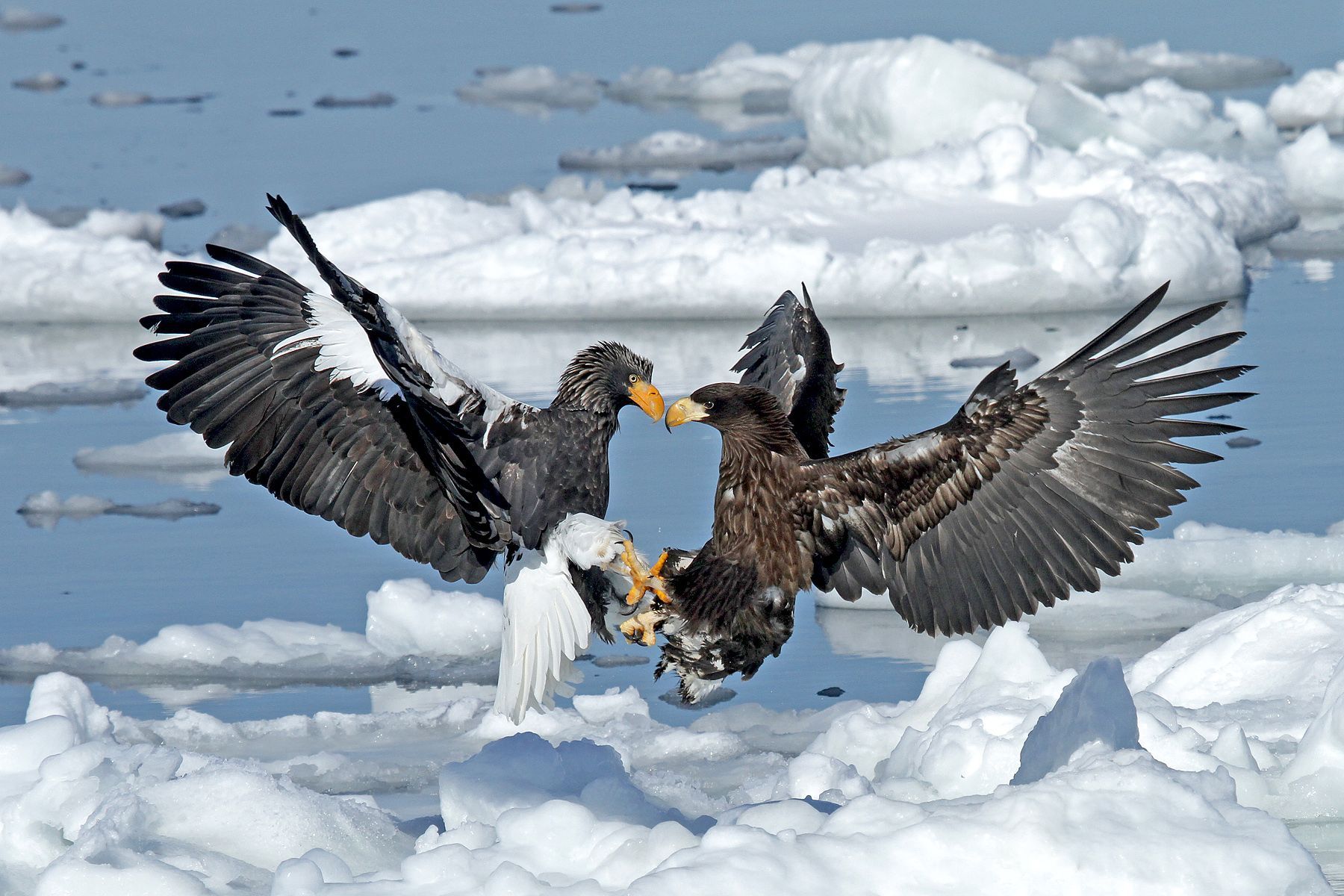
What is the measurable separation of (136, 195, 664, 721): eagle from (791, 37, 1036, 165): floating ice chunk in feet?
25.3

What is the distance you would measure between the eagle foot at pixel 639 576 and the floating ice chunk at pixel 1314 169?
8063 millimetres

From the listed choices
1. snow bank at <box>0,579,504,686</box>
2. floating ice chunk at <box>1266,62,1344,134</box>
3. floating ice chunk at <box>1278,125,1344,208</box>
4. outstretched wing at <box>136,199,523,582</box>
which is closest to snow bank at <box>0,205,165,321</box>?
snow bank at <box>0,579,504,686</box>

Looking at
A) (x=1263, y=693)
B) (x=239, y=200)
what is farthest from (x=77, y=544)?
(x=239, y=200)

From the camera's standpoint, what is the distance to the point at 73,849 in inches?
161

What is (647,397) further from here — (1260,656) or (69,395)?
(69,395)

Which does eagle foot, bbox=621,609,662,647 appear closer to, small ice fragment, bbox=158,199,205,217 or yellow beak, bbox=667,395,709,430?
yellow beak, bbox=667,395,709,430

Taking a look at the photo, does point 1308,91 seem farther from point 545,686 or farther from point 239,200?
point 545,686

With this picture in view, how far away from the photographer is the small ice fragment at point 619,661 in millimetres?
6031

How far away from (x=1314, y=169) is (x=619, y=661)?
721 cm

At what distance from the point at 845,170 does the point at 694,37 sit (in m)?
7.52

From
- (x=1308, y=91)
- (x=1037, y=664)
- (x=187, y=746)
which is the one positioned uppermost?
(x=1308, y=91)

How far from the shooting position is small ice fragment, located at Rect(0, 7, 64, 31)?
69.9 feet

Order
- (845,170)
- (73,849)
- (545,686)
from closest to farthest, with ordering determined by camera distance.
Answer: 1. (73,849)
2. (545,686)
3. (845,170)

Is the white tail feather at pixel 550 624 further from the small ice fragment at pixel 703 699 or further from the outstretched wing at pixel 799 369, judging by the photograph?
the small ice fragment at pixel 703 699
